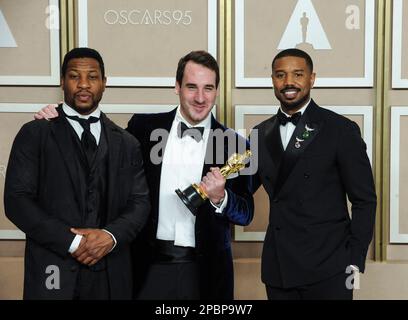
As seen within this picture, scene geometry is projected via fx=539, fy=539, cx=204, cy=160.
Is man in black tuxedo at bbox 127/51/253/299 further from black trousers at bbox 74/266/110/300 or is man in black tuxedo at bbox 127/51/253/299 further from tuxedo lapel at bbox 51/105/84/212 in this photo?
tuxedo lapel at bbox 51/105/84/212

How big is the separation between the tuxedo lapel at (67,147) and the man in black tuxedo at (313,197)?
775 mm

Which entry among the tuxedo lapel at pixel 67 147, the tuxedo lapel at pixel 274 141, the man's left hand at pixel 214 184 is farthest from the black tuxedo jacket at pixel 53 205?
the tuxedo lapel at pixel 274 141

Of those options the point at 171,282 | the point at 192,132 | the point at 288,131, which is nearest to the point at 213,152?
the point at 192,132

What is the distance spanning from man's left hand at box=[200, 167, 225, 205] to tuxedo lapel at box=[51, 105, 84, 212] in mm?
491

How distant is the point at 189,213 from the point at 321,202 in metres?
0.57

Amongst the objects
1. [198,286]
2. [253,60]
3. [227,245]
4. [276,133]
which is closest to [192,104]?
[276,133]

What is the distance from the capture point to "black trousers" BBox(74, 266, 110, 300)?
2033 mm

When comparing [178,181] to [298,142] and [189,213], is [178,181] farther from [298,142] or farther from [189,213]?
[298,142]

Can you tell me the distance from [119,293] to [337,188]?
37.3 inches

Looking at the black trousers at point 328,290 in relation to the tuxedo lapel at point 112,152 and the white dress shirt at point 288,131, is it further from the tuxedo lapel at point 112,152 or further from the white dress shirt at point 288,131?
the tuxedo lapel at point 112,152

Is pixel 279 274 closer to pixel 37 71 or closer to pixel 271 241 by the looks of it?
pixel 271 241

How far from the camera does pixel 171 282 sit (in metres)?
2.28

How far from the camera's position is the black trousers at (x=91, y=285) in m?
2.03

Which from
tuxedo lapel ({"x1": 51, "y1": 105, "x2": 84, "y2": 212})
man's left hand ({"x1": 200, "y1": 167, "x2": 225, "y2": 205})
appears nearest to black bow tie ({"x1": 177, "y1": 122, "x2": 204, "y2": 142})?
man's left hand ({"x1": 200, "y1": 167, "x2": 225, "y2": 205})
